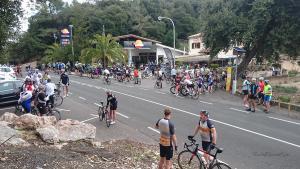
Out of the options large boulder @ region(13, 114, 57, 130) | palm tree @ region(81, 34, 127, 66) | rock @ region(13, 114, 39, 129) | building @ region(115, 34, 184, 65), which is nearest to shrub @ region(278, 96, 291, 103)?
large boulder @ region(13, 114, 57, 130)

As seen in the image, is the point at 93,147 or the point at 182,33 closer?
the point at 93,147

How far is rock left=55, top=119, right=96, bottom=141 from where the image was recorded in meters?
12.3

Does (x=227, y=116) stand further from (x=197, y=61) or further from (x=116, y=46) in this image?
(x=197, y=61)

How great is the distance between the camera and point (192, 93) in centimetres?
2602

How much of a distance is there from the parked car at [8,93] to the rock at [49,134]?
8.54 meters

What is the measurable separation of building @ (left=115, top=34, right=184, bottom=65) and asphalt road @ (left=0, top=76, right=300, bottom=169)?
1426 inches

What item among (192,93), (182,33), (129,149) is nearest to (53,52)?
(182,33)

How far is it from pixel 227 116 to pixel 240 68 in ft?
51.0

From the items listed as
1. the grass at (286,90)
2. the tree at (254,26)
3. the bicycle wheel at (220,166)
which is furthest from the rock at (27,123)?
the tree at (254,26)

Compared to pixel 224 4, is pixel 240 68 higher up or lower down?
lower down

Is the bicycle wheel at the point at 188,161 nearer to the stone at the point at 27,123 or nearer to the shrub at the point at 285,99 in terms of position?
the stone at the point at 27,123

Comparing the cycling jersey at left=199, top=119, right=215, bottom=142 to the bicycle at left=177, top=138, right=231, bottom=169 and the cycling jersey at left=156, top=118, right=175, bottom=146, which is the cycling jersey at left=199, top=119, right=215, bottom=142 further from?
the cycling jersey at left=156, top=118, right=175, bottom=146

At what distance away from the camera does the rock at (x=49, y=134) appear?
11853 millimetres

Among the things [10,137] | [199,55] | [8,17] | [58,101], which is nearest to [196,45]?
[199,55]
